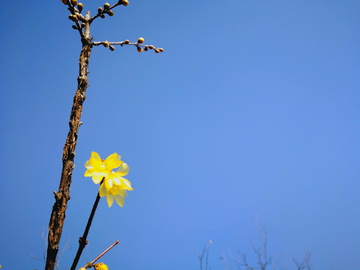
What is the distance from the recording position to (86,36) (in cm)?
111

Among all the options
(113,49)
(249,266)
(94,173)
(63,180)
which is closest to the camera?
(94,173)

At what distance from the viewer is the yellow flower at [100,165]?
74cm

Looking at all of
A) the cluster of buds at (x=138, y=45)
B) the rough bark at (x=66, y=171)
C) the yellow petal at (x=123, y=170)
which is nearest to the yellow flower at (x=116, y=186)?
the yellow petal at (x=123, y=170)

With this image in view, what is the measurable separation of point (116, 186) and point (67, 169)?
0.25 metres

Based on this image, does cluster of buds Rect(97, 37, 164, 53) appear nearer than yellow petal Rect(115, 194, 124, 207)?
No

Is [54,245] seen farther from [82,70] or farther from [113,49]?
[113,49]

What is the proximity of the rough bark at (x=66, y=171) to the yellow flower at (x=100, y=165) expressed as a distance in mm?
176

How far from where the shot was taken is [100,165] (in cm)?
76

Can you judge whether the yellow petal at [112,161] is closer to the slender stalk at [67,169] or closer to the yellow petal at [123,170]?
the yellow petal at [123,170]

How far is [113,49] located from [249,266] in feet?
24.1

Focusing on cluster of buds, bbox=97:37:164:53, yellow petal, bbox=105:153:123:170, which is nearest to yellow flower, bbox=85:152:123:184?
yellow petal, bbox=105:153:123:170

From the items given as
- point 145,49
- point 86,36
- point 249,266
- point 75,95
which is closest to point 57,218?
point 75,95

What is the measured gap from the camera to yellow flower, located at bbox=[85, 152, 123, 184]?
0.74 m

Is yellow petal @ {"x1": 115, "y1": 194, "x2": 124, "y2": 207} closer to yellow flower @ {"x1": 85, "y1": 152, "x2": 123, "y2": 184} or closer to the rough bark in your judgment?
yellow flower @ {"x1": 85, "y1": 152, "x2": 123, "y2": 184}
